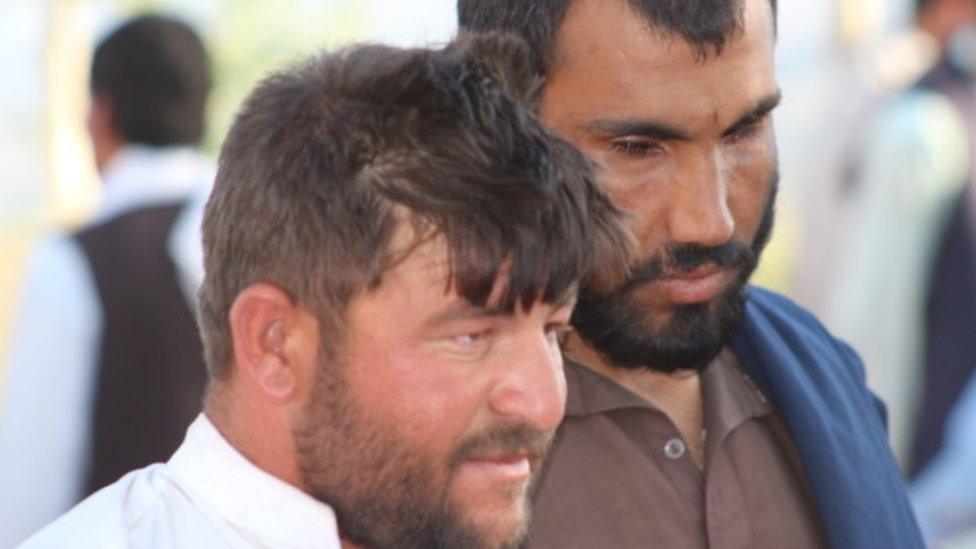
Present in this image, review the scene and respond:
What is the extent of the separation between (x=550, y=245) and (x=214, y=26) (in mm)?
6471

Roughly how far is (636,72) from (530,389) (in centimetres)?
60

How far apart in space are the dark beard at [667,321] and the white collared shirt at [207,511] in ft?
2.05

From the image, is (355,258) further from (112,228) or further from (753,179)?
(112,228)

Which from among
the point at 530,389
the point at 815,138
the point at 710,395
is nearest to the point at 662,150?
the point at 710,395

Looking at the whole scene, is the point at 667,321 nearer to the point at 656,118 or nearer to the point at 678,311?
the point at 678,311

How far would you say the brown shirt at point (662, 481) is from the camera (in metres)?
2.75

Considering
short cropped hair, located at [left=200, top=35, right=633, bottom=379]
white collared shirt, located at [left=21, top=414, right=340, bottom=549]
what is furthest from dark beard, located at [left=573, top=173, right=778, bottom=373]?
white collared shirt, located at [left=21, top=414, right=340, bottom=549]

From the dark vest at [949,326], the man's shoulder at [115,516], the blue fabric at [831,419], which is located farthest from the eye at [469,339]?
the dark vest at [949,326]

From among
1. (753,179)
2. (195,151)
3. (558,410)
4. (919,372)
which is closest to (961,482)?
(919,372)

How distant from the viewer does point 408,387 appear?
227 centimetres

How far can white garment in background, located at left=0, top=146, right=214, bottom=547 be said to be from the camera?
4430mm

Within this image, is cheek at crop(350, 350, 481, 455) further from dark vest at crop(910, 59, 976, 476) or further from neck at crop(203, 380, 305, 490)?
dark vest at crop(910, 59, 976, 476)

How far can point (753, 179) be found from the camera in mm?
2848

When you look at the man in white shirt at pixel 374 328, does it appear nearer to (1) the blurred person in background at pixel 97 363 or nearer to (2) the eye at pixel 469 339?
(2) the eye at pixel 469 339
